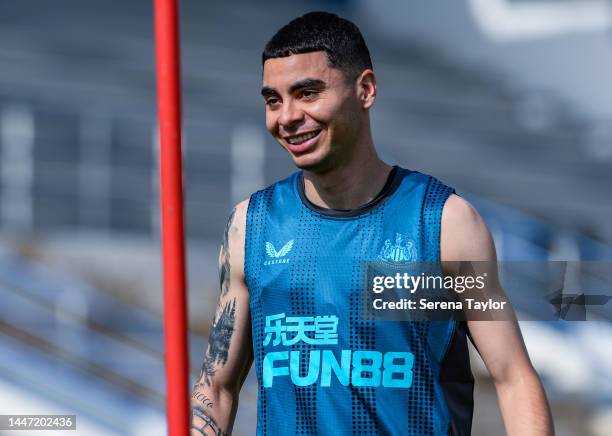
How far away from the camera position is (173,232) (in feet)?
5.49

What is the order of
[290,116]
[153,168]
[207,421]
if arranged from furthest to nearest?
[153,168]
[207,421]
[290,116]

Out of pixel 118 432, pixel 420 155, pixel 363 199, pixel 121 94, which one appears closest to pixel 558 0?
pixel 420 155

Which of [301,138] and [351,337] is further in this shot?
[351,337]

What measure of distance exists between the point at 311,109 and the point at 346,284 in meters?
0.45

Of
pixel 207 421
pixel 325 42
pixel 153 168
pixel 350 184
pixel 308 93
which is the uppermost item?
pixel 153 168

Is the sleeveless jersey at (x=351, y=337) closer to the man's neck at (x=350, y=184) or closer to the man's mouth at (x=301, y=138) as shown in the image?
the man's neck at (x=350, y=184)

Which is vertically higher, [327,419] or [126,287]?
[126,287]

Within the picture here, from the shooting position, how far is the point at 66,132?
358 inches

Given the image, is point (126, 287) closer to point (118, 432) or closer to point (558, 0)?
point (118, 432)

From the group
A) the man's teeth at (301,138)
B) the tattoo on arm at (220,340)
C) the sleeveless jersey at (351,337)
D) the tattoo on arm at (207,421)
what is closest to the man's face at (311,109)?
the man's teeth at (301,138)

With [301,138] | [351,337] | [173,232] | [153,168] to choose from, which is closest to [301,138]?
[301,138]

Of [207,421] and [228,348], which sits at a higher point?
[228,348]

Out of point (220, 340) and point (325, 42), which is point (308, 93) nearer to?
point (325, 42)

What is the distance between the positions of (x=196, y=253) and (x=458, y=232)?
6.21 m
